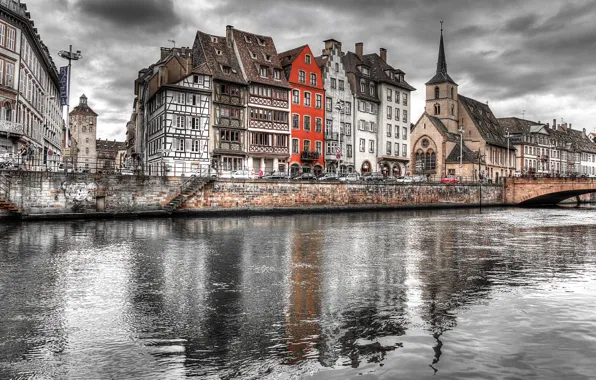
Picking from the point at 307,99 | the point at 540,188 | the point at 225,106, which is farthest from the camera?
the point at 540,188

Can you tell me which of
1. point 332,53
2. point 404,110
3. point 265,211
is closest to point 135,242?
point 265,211

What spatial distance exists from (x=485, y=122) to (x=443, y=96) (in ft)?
40.4

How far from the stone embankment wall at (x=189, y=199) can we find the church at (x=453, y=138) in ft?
82.1

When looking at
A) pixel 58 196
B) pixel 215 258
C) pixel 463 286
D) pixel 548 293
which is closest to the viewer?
pixel 548 293

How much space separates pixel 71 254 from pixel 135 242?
451cm

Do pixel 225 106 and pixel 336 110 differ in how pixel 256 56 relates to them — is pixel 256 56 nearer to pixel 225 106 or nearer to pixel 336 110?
pixel 225 106

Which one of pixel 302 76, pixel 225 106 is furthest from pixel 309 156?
pixel 225 106

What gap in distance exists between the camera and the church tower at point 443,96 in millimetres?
98025

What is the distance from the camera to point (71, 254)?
1956 cm

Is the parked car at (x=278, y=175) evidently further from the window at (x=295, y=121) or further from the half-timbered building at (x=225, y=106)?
the window at (x=295, y=121)

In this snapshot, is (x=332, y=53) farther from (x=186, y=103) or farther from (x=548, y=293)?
(x=548, y=293)

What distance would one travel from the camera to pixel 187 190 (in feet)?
144

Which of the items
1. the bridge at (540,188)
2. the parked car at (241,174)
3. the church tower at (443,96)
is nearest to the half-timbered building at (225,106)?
the parked car at (241,174)

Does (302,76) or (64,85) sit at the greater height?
(302,76)
